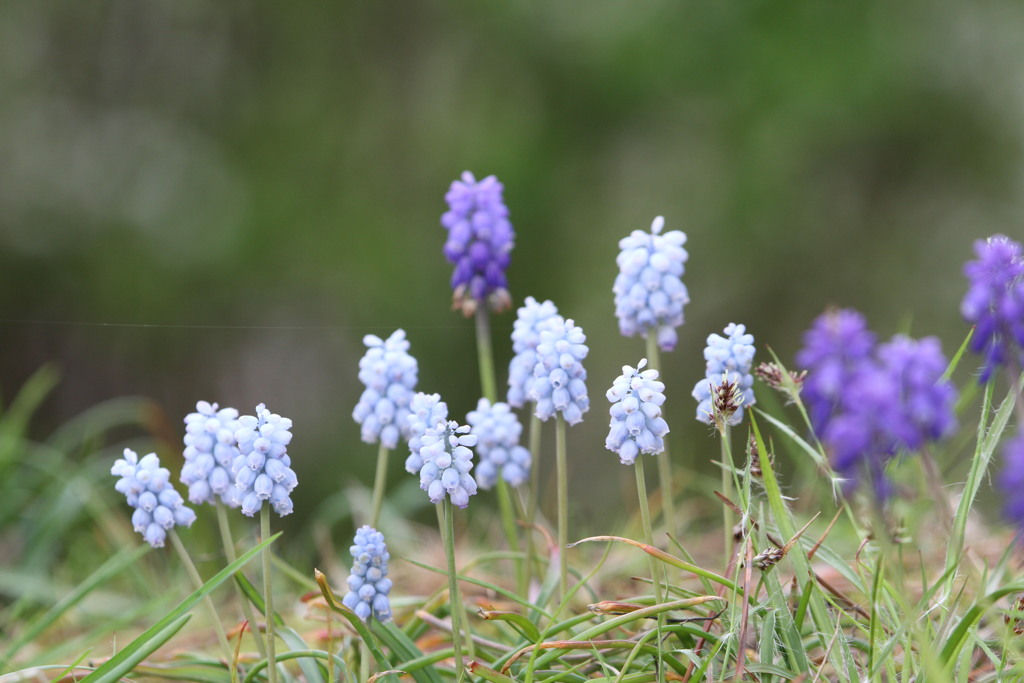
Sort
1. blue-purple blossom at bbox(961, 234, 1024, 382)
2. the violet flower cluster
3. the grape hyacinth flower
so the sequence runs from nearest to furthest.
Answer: the violet flower cluster → blue-purple blossom at bbox(961, 234, 1024, 382) → the grape hyacinth flower

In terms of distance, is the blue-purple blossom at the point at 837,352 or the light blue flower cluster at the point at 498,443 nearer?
the blue-purple blossom at the point at 837,352

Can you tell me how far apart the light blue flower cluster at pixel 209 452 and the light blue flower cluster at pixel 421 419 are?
43cm

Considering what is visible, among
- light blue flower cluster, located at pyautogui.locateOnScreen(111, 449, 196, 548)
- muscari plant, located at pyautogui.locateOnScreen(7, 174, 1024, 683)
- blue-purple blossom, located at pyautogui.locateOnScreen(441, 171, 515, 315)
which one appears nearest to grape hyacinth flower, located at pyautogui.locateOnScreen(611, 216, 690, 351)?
muscari plant, located at pyautogui.locateOnScreen(7, 174, 1024, 683)

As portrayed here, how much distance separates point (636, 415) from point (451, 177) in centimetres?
679

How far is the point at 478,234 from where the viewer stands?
312 cm

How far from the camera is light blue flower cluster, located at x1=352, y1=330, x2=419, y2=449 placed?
2.63 meters

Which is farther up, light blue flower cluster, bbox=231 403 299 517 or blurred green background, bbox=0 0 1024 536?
blurred green background, bbox=0 0 1024 536

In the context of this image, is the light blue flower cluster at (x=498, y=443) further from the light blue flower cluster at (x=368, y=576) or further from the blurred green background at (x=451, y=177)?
the blurred green background at (x=451, y=177)

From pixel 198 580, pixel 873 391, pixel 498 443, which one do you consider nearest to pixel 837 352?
pixel 873 391

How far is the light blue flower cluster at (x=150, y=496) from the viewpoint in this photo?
2305mm

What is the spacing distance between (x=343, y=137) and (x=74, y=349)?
2.88 m

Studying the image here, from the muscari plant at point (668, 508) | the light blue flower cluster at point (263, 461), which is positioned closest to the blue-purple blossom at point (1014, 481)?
the muscari plant at point (668, 508)

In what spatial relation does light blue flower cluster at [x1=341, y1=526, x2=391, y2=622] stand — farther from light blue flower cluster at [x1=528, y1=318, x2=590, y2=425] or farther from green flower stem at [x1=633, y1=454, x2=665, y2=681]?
green flower stem at [x1=633, y1=454, x2=665, y2=681]

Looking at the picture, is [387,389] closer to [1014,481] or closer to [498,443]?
[498,443]
